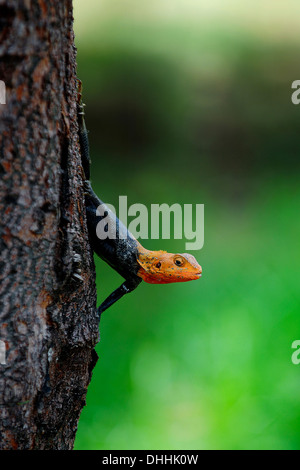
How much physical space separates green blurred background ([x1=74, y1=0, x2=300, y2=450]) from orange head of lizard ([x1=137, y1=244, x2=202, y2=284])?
6.04 feet

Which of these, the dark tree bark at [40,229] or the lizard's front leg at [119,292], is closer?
the dark tree bark at [40,229]

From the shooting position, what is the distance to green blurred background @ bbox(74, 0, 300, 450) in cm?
341

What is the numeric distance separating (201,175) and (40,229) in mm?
4280

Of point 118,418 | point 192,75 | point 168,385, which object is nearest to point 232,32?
point 192,75

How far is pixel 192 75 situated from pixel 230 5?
80cm

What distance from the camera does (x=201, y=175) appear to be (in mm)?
5277

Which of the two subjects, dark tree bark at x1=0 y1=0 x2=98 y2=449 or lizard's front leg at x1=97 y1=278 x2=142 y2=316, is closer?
dark tree bark at x1=0 y1=0 x2=98 y2=449

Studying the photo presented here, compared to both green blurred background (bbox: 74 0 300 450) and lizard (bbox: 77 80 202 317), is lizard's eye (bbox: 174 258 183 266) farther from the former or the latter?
green blurred background (bbox: 74 0 300 450)

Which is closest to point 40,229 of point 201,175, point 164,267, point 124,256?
point 124,256

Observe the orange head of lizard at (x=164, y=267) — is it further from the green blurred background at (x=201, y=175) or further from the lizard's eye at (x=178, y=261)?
the green blurred background at (x=201, y=175)

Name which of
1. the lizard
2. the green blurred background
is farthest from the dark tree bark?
the green blurred background

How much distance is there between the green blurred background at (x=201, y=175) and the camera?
3410 millimetres

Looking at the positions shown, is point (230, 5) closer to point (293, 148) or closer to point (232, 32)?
point (232, 32)

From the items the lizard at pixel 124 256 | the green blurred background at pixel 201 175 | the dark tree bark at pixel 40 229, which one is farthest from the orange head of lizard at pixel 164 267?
the green blurred background at pixel 201 175
